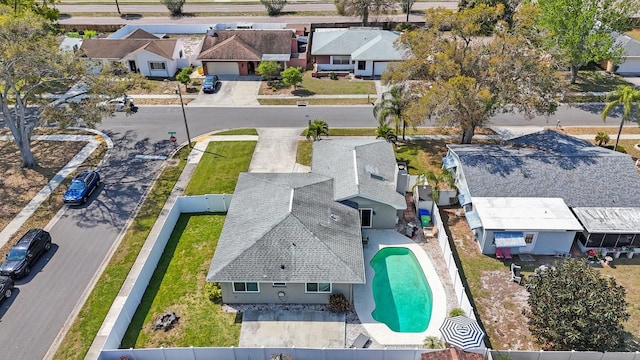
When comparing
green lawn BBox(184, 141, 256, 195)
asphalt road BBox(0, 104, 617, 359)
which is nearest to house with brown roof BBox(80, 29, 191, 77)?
asphalt road BBox(0, 104, 617, 359)

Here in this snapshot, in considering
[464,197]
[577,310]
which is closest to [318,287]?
[577,310]

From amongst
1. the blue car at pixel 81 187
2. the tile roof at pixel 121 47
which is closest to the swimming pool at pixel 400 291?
the blue car at pixel 81 187

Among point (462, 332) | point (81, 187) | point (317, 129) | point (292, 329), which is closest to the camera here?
point (462, 332)

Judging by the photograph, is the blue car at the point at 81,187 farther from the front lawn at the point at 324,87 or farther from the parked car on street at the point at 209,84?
the front lawn at the point at 324,87

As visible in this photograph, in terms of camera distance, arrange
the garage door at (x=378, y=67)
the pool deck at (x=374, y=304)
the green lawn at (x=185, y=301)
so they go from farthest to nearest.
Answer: the garage door at (x=378, y=67)
the pool deck at (x=374, y=304)
the green lawn at (x=185, y=301)

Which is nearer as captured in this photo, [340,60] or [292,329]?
[292,329]

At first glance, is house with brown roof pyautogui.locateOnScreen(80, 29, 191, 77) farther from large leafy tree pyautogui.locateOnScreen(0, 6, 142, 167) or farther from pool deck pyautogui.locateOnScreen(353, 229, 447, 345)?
pool deck pyautogui.locateOnScreen(353, 229, 447, 345)

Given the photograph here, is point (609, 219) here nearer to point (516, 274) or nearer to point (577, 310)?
point (516, 274)

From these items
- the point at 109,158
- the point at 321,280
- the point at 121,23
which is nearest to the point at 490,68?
the point at 321,280
